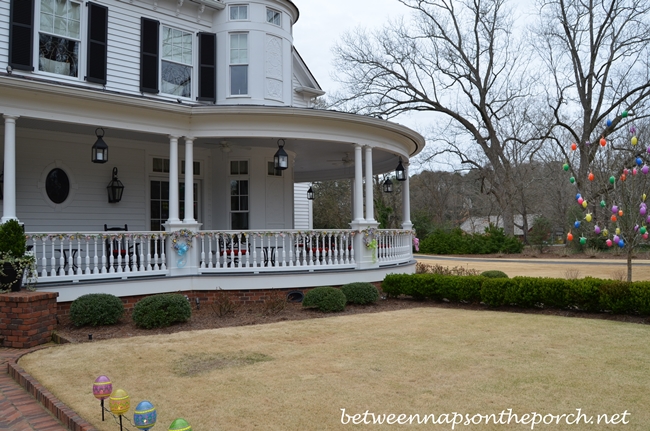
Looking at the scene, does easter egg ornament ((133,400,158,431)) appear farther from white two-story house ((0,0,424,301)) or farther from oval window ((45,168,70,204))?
oval window ((45,168,70,204))

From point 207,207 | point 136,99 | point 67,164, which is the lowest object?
point 207,207

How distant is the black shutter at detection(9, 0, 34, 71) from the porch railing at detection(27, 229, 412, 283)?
3.63 meters

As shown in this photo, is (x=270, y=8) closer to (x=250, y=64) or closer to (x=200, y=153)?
(x=250, y=64)

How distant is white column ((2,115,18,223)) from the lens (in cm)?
899

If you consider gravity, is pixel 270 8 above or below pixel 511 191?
above

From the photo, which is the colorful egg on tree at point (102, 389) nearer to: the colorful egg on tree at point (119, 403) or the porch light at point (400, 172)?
the colorful egg on tree at point (119, 403)

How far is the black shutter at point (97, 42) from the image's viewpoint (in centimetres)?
1171

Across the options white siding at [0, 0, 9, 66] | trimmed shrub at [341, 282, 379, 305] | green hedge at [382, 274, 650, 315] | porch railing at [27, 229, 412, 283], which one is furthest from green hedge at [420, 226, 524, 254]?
white siding at [0, 0, 9, 66]

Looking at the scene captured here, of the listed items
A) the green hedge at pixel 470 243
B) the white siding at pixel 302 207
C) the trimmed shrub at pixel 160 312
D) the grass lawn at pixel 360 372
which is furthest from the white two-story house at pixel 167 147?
the green hedge at pixel 470 243

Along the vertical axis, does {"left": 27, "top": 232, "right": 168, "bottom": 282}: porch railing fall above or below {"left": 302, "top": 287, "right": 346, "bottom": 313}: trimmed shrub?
above

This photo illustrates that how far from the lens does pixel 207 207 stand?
14.0m

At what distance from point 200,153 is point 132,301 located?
4903 mm

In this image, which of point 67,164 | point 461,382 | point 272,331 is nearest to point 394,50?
point 67,164

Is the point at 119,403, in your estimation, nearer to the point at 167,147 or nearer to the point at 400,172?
the point at 167,147
